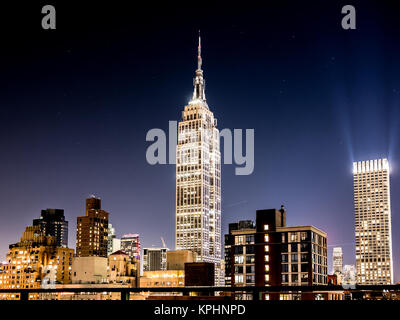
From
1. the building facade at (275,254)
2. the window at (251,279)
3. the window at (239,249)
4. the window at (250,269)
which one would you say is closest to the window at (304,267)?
the building facade at (275,254)

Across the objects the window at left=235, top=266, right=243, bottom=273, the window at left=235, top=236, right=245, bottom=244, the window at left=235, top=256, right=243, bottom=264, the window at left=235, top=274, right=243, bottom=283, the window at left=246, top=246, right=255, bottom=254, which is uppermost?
the window at left=235, top=236, right=245, bottom=244

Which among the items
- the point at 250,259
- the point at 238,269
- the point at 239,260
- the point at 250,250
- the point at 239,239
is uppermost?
the point at 239,239

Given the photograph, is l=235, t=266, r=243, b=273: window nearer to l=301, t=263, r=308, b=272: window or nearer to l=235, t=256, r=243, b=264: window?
l=235, t=256, r=243, b=264: window

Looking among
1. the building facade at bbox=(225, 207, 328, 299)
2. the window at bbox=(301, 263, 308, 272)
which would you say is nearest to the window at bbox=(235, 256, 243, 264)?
the building facade at bbox=(225, 207, 328, 299)

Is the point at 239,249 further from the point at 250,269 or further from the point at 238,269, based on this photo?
the point at 250,269

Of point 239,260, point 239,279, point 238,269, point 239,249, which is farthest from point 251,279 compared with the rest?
point 239,249

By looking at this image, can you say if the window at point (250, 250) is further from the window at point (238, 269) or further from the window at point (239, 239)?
the window at point (238, 269)

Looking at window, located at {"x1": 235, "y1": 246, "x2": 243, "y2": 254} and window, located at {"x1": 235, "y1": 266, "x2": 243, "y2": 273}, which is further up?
window, located at {"x1": 235, "y1": 246, "x2": 243, "y2": 254}

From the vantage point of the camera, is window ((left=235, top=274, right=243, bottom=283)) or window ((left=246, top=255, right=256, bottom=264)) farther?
window ((left=235, top=274, right=243, bottom=283))

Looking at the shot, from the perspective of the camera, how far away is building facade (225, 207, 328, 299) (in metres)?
124

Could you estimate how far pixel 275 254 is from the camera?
127 metres

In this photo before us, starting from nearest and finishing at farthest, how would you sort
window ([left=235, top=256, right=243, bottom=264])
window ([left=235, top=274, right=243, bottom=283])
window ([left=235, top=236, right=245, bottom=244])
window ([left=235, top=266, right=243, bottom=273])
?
window ([left=235, top=274, right=243, bottom=283])
window ([left=235, top=266, right=243, bottom=273])
window ([left=235, top=256, right=243, bottom=264])
window ([left=235, top=236, right=245, bottom=244])
